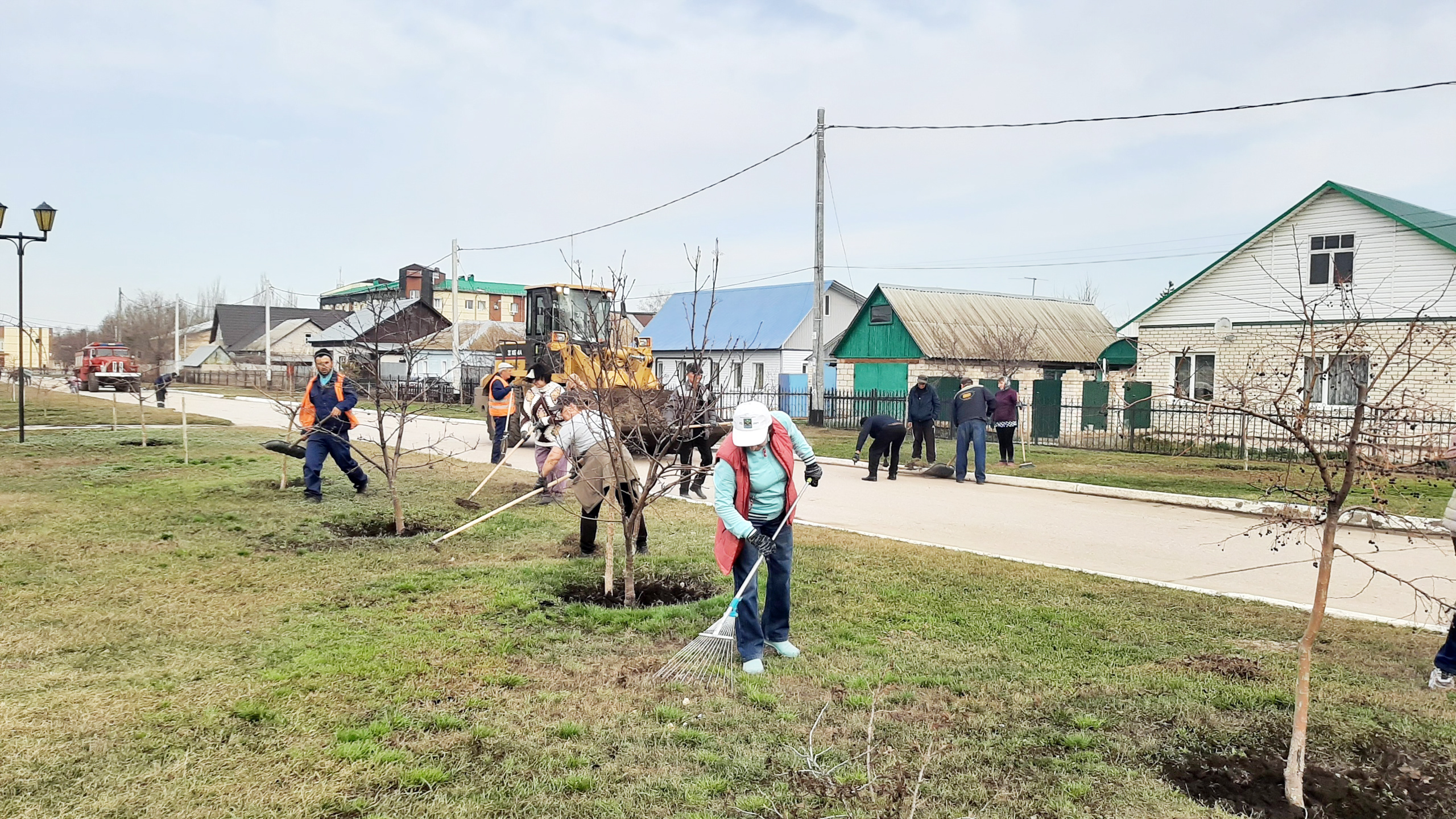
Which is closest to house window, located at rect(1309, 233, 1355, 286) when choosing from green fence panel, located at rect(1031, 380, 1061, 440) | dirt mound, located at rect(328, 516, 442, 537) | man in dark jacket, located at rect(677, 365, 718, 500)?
green fence panel, located at rect(1031, 380, 1061, 440)

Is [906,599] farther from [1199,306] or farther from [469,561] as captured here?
[1199,306]

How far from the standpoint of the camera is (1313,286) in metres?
21.9

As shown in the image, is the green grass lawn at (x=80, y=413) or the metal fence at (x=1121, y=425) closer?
the metal fence at (x=1121, y=425)

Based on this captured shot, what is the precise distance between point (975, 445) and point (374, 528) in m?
9.07

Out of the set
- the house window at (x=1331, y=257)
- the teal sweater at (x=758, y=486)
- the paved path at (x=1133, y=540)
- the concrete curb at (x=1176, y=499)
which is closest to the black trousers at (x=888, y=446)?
the paved path at (x=1133, y=540)

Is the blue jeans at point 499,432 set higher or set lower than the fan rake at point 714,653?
higher

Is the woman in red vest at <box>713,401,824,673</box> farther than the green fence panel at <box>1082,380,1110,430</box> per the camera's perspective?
No

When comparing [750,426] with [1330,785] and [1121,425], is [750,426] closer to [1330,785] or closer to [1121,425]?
[1330,785]

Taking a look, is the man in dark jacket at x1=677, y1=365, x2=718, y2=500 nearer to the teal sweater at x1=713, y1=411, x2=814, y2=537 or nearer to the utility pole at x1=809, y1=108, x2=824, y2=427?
the teal sweater at x1=713, y1=411, x2=814, y2=537

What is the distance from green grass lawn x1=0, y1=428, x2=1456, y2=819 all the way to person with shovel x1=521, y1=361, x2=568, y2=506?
251 cm

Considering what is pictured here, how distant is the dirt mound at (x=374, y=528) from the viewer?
9.31 meters

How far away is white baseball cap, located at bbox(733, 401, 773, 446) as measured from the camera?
5348 millimetres

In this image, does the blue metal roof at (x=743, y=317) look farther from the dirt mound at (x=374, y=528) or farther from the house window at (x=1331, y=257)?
the dirt mound at (x=374, y=528)

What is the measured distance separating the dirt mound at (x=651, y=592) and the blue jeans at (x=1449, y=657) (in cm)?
439
